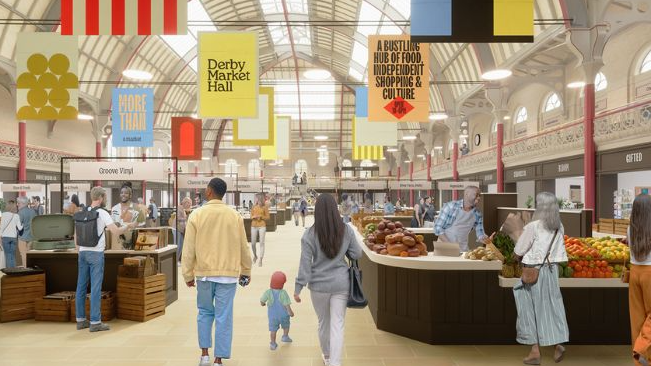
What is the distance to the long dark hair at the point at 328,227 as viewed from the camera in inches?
157

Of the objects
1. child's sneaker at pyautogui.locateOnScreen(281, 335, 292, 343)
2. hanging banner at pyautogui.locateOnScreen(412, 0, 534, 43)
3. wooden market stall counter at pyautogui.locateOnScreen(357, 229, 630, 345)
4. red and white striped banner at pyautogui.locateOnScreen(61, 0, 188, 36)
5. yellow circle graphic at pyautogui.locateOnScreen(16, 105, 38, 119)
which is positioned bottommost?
child's sneaker at pyautogui.locateOnScreen(281, 335, 292, 343)

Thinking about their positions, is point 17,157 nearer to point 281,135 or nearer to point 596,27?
point 281,135

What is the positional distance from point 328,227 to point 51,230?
4.63 m

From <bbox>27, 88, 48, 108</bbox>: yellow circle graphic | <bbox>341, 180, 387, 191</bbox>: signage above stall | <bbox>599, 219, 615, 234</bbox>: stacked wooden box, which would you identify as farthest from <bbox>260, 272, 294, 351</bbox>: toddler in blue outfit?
<bbox>341, 180, 387, 191</bbox>: signage above stall

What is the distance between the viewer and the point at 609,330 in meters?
5.31

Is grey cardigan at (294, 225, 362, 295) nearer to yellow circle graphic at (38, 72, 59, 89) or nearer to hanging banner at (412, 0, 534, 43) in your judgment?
hanging banner at (412, 0, 534, 43)

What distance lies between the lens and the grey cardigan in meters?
4.02

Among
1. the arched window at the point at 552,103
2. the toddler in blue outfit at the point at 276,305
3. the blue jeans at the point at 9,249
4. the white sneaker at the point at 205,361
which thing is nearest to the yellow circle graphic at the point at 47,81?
the blue jeans at the point at 9,249

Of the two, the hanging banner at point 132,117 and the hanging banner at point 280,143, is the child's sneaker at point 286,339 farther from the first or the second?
the hanging banner at point 280,143

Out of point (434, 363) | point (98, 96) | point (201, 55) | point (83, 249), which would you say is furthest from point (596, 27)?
point (98, 96)

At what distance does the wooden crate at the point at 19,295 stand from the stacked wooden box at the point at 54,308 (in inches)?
6.6

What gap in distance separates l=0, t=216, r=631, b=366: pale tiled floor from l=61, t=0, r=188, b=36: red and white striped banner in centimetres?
418

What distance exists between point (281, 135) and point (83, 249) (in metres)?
13.6

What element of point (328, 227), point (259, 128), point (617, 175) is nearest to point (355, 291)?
point (328, 227)
